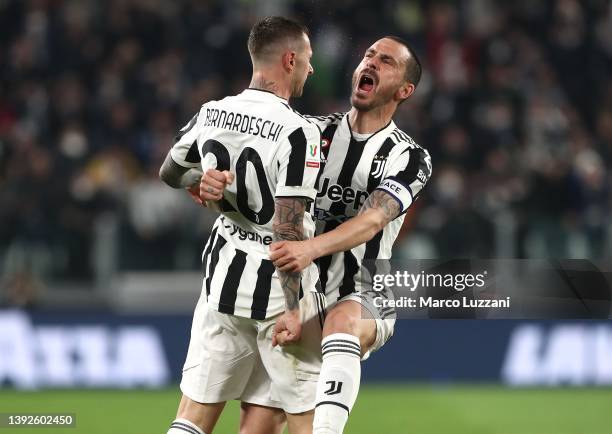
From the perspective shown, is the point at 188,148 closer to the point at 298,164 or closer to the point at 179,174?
the point at 179,174

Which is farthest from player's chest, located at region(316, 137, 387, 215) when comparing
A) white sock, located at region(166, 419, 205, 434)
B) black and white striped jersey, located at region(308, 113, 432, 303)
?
white sock, located at region(166, 419, 205, 434)

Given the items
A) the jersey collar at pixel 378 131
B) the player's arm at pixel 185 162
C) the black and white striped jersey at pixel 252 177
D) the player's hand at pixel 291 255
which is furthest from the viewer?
the jersey collar at pixel 378 131

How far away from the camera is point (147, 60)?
511 inches

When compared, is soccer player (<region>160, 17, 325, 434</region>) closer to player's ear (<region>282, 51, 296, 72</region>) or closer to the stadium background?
player's ear (<region>282, 51, 296, 72</region>)

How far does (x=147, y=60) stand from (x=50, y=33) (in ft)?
3.79

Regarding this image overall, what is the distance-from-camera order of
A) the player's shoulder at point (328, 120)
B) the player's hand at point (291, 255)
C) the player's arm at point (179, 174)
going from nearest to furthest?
1. the player's hand at point (291, 255)
2. the player's arm at point (179, 174)
3. the player's shoulder at point (328, 120)

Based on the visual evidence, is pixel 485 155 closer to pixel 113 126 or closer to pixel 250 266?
pixel 113 126

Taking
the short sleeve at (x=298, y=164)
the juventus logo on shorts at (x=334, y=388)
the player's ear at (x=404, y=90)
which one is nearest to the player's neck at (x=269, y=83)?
the short sleeve at (x=298, y=164)

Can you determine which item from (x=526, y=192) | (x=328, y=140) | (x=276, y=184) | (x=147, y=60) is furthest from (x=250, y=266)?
(x=147, y=60)

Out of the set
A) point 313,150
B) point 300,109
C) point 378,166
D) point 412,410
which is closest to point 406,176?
point 378,166

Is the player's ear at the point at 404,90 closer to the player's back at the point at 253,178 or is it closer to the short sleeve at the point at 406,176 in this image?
the short sleeve at the point at 406,176

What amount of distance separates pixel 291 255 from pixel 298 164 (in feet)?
1.23

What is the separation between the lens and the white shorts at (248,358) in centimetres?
495

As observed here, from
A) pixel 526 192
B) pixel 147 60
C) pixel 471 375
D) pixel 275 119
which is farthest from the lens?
pixel 147 60
